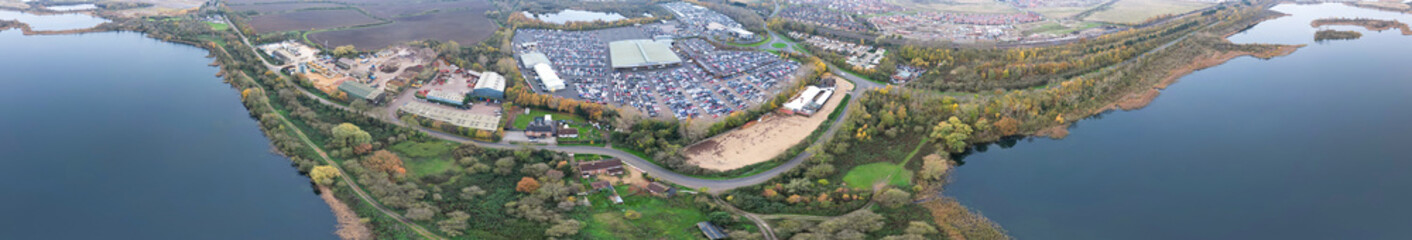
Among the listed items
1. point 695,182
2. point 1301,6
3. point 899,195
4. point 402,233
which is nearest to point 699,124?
point 695,182

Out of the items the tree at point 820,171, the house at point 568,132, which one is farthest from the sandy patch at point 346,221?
the tree at point 820,171

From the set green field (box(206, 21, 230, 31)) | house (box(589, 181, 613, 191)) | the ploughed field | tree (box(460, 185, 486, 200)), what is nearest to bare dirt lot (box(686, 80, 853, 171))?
house (box(589, 181, 613, 191))

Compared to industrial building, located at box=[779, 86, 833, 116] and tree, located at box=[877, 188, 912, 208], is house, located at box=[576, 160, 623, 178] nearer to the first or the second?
tree, located at box=[877, 188, 912, 208]

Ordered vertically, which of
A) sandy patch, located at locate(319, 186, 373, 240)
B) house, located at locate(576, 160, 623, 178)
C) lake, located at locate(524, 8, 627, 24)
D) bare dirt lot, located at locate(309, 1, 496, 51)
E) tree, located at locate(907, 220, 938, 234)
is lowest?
sandy patch, located at locate(319, 186, 373, 240)

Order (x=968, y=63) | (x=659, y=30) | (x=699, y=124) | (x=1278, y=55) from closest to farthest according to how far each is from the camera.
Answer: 1. (x=699, y=124)
2. (x=968, y=63)
3. (x=1278, y=55)
4. (x=659, y=30)

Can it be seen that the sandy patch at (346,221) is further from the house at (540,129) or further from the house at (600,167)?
the house at (540,129)

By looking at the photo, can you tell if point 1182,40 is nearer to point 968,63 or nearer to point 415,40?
point 968,63

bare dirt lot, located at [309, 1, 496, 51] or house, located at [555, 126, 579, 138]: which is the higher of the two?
bare dirt lot, located at [309, 1, 496, 51]
